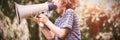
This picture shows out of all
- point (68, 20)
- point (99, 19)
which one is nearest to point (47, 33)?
point (68, 20)

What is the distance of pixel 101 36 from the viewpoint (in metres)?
1.99

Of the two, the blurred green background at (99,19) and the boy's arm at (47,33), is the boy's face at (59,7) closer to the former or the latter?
the blurred green background at (99,19)

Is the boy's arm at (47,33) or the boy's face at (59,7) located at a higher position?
the boy's face at (59,7)

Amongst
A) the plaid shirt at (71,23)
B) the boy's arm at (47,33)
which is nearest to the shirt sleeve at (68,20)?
the plaid shirt at (71,23)

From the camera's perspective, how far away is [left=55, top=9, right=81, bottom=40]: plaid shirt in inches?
78.4

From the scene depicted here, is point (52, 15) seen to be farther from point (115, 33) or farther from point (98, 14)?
point (115, 33)

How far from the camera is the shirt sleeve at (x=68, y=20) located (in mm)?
1984

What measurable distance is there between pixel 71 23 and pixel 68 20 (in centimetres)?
4

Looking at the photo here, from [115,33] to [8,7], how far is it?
0.97 m

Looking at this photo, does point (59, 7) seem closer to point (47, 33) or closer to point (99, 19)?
point (47, 33)

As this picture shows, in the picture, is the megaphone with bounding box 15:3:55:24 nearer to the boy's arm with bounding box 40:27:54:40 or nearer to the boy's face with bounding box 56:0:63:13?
the boy's face with bounding box 56:0:63:13

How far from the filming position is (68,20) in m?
2.00

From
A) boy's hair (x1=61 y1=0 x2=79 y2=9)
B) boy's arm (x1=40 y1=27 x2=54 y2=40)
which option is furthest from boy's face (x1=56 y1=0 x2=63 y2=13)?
boy's arm (x1=40 y1=27 x2=54 y2=40)

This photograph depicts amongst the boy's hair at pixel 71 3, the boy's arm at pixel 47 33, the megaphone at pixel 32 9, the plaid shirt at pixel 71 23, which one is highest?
the boy's hair at pixel 71 3
